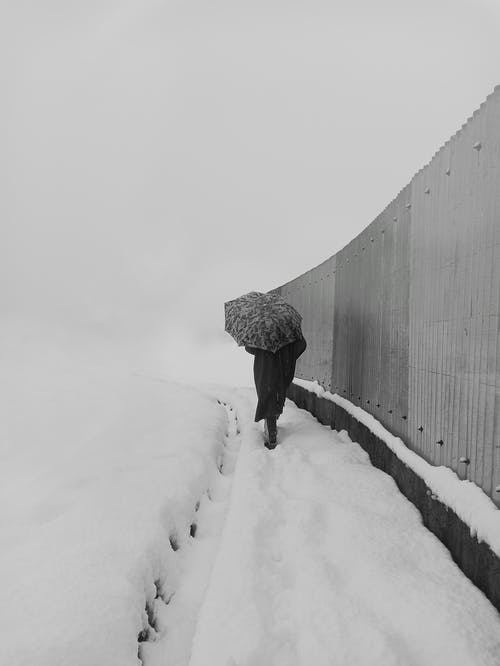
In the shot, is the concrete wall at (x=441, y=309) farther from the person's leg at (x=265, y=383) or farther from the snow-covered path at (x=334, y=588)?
the person's leg at (x=265, y=383)

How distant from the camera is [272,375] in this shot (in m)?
7.70

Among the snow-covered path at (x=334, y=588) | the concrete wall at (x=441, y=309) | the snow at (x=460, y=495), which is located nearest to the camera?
the snow-covered path at (x=334, y=588)

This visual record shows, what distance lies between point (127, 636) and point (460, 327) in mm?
2612

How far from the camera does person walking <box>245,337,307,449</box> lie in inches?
296

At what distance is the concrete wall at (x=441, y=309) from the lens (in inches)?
145

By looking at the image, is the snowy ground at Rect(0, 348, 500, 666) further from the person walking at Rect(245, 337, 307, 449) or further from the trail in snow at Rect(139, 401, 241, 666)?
the person walking at Rect(245, 337, 307, 449)

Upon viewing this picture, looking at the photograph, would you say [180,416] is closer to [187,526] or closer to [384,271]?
[384,271]

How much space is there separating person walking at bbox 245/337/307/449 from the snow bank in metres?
0.61

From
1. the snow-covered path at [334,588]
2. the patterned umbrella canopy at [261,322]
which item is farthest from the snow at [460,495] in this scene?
the patterned umbrella canopy at [261,322]

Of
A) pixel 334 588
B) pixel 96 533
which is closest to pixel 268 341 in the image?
pixel 96 533

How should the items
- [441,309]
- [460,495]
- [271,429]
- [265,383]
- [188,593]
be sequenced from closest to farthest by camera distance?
[188,593]
[460,495]
[441,309]
[271,429]
[265,383]

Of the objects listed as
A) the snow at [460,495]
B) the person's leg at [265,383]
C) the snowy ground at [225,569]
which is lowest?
the snowy ground at [225,569]

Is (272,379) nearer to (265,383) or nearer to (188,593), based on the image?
(265,383)

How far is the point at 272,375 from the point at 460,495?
13.0ft
